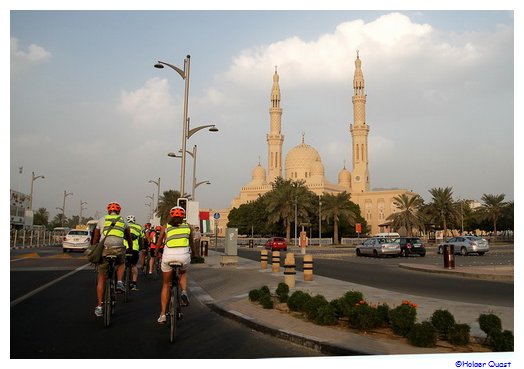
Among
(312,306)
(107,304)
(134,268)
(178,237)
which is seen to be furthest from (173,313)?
(134,268)

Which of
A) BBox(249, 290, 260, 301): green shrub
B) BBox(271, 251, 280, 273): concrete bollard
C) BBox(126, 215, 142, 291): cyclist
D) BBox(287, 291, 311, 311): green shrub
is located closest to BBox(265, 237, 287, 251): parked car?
BBox(271, 251, 280, 273): concrete bollard

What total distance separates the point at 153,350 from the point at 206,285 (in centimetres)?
857

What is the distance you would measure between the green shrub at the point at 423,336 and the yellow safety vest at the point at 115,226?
15.9 feet

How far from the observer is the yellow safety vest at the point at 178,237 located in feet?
23.8

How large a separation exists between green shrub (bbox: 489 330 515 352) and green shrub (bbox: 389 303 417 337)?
39.8 inches

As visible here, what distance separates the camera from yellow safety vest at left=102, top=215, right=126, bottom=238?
8180mm

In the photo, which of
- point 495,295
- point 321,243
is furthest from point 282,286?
point 321,243

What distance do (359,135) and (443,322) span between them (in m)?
105

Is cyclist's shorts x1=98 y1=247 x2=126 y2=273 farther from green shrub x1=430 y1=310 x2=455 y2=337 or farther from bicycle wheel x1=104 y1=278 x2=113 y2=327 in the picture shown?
green shrub x1=430 y1=310 x2=455 y2=337

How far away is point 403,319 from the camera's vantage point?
6.67 m

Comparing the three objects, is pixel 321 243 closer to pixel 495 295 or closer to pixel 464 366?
pixel 495 295

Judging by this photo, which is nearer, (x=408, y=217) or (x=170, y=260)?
(x=170, y=260)

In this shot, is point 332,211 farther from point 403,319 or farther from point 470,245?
point 403,319

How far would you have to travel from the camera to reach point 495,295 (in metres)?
12.3
